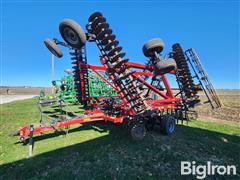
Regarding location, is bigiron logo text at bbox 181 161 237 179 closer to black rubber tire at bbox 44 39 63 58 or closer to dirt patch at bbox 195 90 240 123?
black rubber tire at bbox 44 39 63 58

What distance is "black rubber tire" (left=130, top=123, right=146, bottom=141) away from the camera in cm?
526

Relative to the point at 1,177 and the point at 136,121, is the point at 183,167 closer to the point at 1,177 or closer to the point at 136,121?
the point at 136,121

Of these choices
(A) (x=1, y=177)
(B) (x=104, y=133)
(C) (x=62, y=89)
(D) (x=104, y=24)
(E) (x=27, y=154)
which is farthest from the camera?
(C) (x=62, y=89)

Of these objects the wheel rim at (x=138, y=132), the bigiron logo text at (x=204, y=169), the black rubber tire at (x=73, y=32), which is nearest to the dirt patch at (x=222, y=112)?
the bigiron logo text at (x=204, y=169)

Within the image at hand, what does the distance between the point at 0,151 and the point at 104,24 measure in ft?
17.0

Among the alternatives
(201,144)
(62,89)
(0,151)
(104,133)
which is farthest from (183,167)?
(62,89)

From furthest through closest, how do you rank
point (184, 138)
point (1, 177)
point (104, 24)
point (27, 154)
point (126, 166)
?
point (184, 138) → point (104, 24) → point (27, 154) → point (126, 166) → point (1, 177)

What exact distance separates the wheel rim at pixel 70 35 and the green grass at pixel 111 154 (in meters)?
3.61

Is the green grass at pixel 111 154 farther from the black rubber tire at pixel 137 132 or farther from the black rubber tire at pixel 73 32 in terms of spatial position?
the black rubber tire at pixel 73 32

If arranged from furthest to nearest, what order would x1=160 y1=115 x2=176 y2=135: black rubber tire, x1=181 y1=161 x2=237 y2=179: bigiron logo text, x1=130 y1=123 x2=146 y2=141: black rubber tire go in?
x1=160 y1=115 x2=176 y2=135: black rubber tire → x1=130 y1=123 x2=146 y2=141: black rubber tire → x1=181 y1=161 x2=237 y2=179: bigiron logo text

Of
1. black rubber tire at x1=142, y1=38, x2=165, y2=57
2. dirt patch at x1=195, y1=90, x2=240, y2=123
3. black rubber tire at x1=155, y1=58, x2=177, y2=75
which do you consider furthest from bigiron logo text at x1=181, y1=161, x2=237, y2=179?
dirt patch at x1=195, y1=90, x2=240, y2=123

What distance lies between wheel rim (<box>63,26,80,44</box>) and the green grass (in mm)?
3613

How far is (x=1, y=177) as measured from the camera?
3424 mm

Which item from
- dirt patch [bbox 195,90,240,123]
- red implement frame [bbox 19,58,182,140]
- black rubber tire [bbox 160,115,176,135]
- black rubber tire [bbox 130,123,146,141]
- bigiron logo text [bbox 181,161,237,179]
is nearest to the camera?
bigiron logo text [bbox 181,161,237,179]
